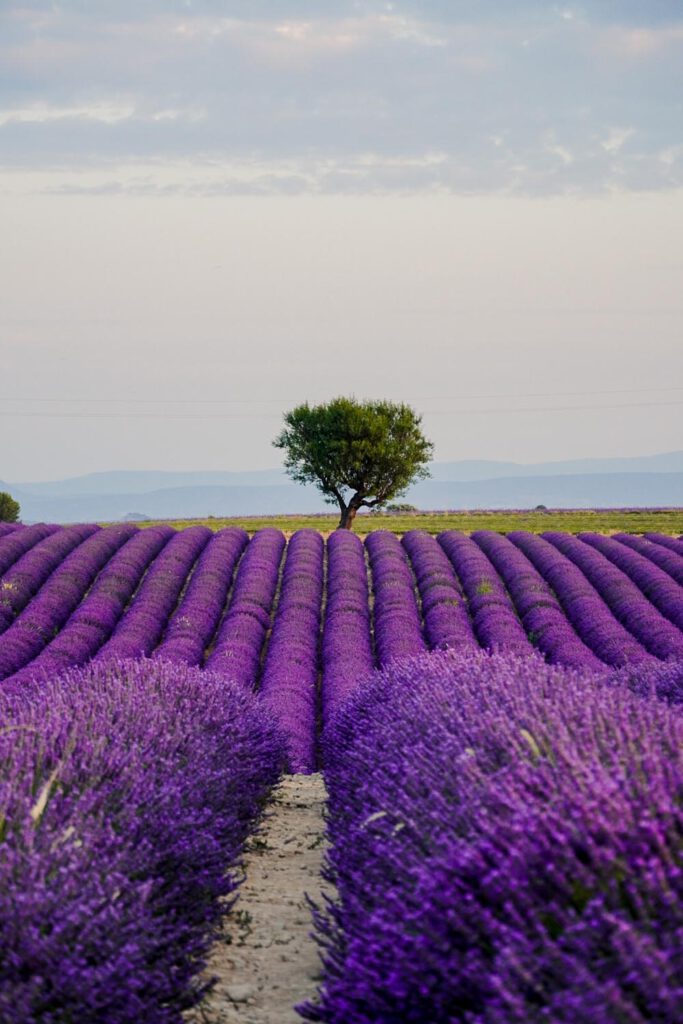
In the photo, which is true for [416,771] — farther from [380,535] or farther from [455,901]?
[380,535]

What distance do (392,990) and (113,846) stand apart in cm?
169

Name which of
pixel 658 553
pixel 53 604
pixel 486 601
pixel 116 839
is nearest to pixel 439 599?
pixel 486 601

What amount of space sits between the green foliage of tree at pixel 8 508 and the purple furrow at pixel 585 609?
102ft

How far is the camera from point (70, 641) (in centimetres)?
1866

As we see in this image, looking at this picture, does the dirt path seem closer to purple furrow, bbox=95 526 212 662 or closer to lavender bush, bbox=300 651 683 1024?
lavender bush, bbox=300 651 683 1024

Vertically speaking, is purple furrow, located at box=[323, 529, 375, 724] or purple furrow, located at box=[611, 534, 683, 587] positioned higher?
purple furrow, located at box=[611, 534, 683, 587]

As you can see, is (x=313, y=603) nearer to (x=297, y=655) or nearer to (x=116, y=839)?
(x=297, y=655)

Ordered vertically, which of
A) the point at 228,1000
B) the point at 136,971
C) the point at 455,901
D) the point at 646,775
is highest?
the point at 646,775

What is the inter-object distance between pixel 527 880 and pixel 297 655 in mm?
14409

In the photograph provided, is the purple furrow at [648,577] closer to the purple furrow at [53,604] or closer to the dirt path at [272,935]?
the purple furrow at [53,604]

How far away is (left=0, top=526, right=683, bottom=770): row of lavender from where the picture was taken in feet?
58.4

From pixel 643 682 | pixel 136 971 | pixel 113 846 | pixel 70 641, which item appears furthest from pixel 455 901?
pixel 70 641

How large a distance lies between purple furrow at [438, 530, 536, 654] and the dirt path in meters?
7.47

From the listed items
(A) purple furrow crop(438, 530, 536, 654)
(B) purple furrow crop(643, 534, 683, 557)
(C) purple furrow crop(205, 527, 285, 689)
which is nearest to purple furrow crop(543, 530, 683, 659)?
(B) purple furrow crop(643, 534, 683, 557)
